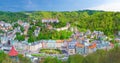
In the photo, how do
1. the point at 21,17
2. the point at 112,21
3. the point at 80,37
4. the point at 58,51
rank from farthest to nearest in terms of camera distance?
the point at 21,17, the point at 112,21, the point at 80,37, the point at 58,51

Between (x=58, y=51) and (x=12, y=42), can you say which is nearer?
(x=58, y=51)

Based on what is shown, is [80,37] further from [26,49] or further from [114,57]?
[114,57]

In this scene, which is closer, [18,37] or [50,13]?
[18,37]

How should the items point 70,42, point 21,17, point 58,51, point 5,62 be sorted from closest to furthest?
point 5,62, point 58,51, point 70,42, point 21,17

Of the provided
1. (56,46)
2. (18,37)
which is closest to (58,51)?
(56,46)

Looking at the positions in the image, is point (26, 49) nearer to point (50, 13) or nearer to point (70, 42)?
point (70, 42)

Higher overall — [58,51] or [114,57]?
[114,57]

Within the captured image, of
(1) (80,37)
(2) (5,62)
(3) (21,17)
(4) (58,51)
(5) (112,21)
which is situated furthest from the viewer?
(3) (21,17)

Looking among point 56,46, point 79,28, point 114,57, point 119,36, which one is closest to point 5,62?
point 114,57

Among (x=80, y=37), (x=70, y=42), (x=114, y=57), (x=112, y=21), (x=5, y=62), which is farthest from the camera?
(x=112, y=21)
